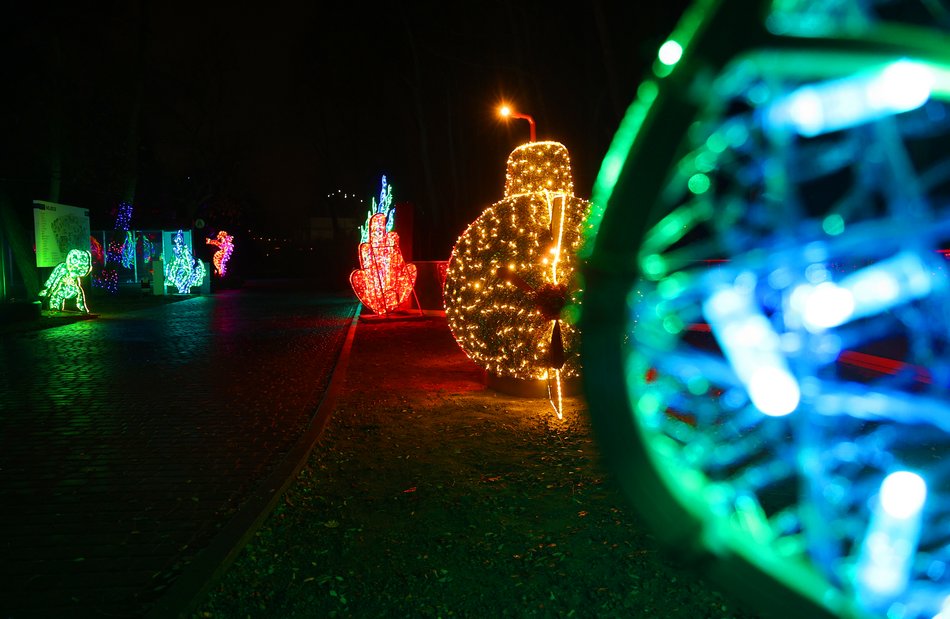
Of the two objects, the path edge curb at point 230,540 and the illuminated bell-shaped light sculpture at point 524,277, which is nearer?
the path edge curb at point 230,540

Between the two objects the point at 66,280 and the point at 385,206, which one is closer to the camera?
the point at 66,280

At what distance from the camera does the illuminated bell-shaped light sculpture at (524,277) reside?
25.9 ft

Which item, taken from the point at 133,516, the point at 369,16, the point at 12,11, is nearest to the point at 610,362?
the point at 133,516

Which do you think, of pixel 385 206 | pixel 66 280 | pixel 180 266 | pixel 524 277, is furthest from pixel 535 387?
pixel 180 266

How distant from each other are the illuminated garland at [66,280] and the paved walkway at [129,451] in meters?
5.95

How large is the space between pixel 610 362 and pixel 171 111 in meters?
41.0

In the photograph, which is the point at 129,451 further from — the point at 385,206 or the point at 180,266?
the point at 180,266

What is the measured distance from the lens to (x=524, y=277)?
8055mm

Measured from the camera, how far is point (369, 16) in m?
23.9

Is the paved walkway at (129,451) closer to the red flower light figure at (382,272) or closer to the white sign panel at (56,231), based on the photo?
the red flower light figure at (382,272)

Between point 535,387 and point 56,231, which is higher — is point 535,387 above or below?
below

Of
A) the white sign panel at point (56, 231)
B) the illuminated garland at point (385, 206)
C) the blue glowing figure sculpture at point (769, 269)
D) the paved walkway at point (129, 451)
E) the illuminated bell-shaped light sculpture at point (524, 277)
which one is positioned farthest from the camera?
the illuminated garland at point (385, 206)

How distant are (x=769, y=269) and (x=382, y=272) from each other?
59.5 feet

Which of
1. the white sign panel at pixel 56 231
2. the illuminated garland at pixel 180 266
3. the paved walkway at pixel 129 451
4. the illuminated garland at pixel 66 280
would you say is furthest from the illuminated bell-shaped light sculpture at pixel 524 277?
the illuminated garland at pixel 180 266
